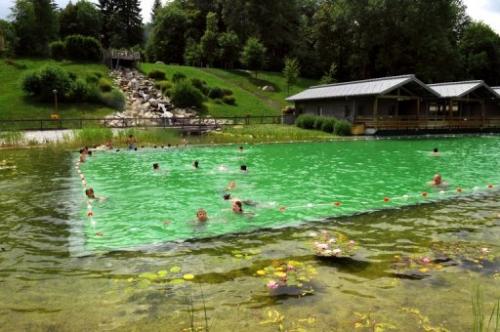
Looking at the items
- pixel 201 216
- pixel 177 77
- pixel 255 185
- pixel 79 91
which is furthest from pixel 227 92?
pixel 201 216

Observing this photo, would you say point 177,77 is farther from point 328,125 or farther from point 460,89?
point 460,89

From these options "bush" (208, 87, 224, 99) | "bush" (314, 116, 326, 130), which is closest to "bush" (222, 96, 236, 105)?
"bush" (208, 87, 224, 99)

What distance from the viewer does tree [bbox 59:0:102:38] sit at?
66.6 m

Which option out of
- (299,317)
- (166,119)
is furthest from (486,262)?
(166,119)

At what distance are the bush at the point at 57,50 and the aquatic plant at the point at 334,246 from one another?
55220 mm

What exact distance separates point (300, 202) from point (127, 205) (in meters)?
4.99

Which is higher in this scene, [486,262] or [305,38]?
[305,38]

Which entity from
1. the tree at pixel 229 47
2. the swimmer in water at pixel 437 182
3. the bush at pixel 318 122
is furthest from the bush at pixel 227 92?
the swimmer in water at pixel 437 182

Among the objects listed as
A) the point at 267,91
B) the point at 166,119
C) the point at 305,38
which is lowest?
the point at 166,119

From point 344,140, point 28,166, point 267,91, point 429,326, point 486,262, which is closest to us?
point 429,326

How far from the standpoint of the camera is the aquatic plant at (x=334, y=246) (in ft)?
25.3

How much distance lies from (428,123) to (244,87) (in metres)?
27.5

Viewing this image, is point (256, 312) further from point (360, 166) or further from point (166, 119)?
point (166, 119)

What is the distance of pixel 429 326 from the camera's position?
5.10m
